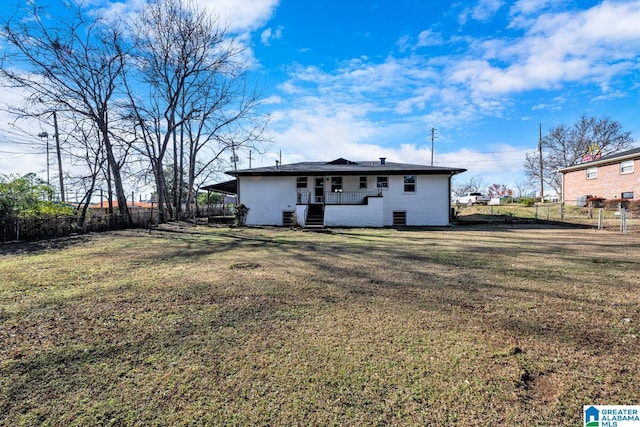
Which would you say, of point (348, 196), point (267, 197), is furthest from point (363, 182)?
point (267, 197)

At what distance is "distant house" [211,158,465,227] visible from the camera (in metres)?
16.5

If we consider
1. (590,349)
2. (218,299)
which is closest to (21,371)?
(218,299)

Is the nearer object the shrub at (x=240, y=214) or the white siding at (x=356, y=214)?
the white siding at (x=356, y=214)

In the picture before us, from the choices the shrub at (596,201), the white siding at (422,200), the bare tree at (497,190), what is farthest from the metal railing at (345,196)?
the bare tree at (497,190)

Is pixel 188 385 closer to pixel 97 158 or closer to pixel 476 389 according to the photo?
pixel 476 389

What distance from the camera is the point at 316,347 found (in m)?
2.64

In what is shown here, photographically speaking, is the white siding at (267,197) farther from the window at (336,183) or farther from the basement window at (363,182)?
the basement window at (363,182)

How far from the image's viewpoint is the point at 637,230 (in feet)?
40.4

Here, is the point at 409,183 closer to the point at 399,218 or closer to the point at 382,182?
the point at 382,182

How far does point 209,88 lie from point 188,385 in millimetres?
22247

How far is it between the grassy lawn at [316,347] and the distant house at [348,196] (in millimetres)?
11141

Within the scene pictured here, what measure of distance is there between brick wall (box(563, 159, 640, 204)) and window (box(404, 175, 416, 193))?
14.8 m
